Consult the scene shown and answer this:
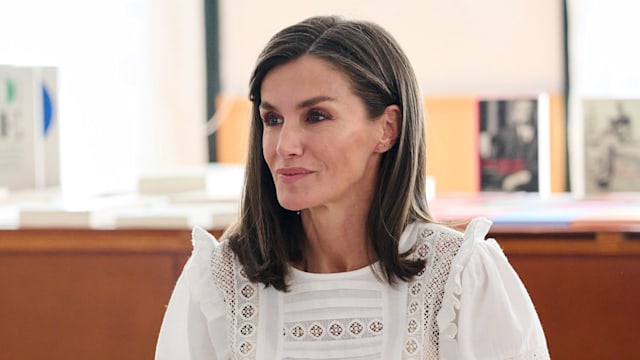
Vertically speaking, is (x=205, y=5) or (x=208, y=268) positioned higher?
(x=205, y=5)

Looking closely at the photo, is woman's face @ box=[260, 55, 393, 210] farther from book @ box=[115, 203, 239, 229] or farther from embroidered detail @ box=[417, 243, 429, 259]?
book @ box=[115, 203, 239, 229]

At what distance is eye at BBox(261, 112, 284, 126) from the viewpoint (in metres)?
1.57

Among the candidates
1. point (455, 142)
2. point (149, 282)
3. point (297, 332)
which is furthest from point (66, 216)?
point (455, 142)

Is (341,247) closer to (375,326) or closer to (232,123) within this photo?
(375,326)

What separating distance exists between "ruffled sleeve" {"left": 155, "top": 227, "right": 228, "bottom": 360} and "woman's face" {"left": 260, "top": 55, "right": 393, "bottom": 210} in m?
0.22

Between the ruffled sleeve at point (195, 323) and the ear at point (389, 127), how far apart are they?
346 millimetres

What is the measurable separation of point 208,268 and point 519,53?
241 cm

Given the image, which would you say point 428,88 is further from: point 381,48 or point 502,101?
point 381,48

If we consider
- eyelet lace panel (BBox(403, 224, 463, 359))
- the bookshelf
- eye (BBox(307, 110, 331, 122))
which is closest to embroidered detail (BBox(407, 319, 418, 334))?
eyelet lace panel (BBox(403, 224, 463, 359))

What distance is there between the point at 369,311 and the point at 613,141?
3.61 ft

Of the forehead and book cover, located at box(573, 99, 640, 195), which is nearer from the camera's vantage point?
the forehead

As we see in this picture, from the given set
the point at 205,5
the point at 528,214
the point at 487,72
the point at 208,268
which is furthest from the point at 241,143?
the point at 208,268

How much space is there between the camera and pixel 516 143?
3.86 m

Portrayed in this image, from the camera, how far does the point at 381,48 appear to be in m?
1.57
